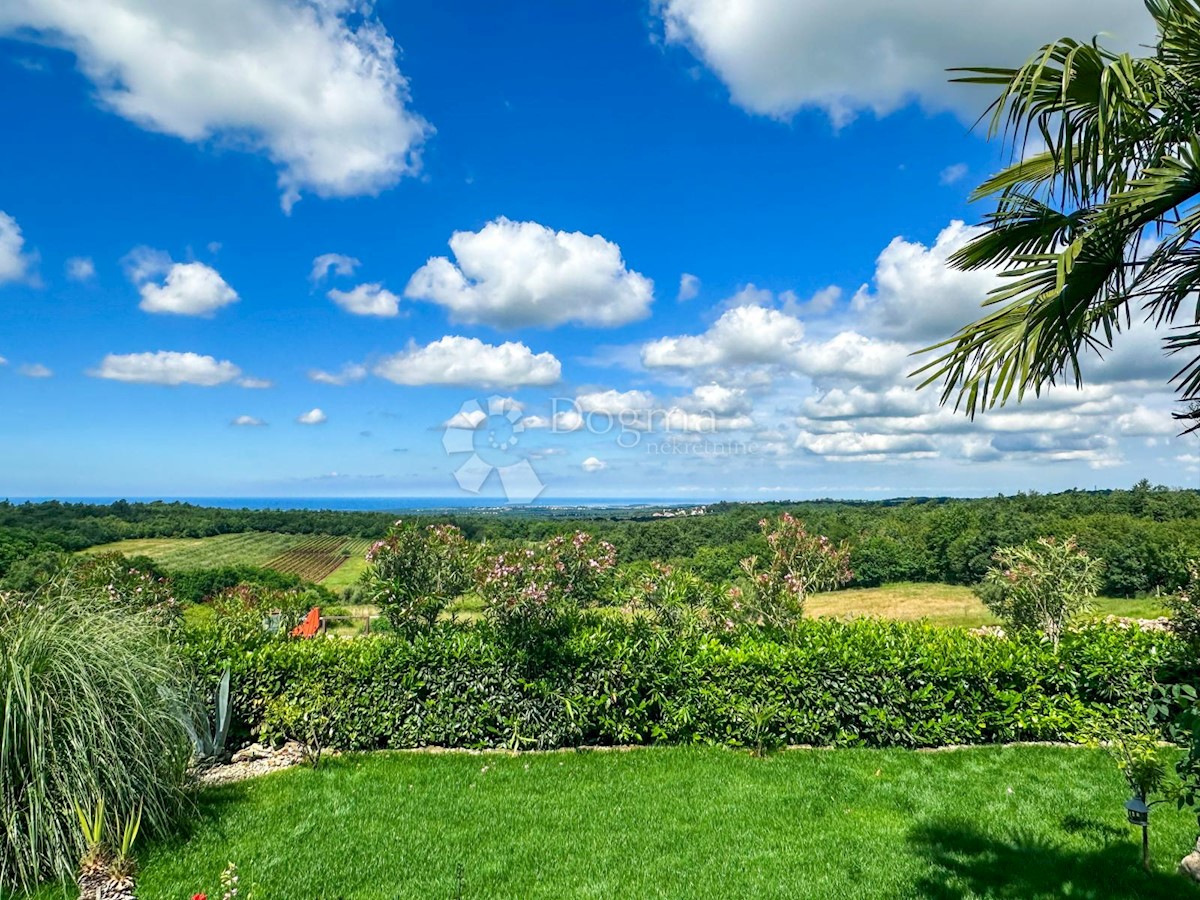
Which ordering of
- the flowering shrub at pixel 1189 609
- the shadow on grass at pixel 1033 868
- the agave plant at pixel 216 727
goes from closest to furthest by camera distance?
1. the shadow on grass at pixel 1033 868
2. the agave plant at pixel 216 727
3. the flowering shrub at pixel 1189 609

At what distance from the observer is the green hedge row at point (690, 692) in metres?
6.05

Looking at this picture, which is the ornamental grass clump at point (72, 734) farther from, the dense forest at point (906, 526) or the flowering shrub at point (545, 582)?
the dense forest at point (906, 526)

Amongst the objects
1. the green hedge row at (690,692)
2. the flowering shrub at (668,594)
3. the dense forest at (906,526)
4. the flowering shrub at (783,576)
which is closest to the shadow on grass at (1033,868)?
the green hedge row at (690,692)

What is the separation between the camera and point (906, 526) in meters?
47.2

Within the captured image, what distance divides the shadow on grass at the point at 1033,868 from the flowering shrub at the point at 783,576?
322 centimetres

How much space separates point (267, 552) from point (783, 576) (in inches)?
1949

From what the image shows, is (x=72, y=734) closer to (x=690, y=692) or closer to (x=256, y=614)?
(x=256, y=614)

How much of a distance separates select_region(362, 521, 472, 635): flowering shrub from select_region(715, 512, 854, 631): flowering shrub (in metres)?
3.42

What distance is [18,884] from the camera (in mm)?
3521

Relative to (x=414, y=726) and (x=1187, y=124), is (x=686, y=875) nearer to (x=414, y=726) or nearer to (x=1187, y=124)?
(x=414, y=726)

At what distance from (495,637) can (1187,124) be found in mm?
6327

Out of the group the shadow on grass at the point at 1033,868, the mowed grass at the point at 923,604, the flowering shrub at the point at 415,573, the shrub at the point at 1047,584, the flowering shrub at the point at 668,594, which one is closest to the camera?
the shadow on grass at the point at 1033,868

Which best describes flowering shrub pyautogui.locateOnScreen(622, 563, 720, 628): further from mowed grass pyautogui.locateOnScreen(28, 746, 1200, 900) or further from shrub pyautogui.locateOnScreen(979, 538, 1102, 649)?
shrub pyautogui.locateOnScreen(979, 538, 1102, 649)

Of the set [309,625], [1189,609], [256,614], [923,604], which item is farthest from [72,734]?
[923,604]
